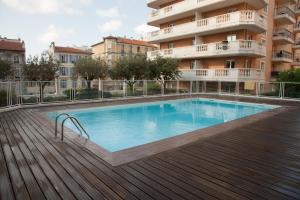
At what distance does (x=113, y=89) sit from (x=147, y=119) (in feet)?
16.7

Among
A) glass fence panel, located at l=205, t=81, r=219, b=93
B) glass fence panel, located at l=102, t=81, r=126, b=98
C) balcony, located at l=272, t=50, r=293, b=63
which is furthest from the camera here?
balcony, located at l=272, t=50, r=293, b=63

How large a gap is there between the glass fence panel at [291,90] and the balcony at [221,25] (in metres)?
5.74

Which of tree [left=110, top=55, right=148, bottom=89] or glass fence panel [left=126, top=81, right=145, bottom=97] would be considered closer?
glass fence panel [left=126, top=81, right=145, bottom=97]

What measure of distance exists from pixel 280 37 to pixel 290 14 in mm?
3385

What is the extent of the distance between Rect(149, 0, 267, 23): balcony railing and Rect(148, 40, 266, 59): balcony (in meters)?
3.74

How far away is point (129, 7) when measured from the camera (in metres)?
24.0

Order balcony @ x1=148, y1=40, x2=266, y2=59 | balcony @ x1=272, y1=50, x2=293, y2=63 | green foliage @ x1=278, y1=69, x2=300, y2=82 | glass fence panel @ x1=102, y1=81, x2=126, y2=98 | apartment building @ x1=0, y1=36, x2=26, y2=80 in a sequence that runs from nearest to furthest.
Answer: glass fence panel @ x1=102, y1=81, x2=126, y2=98
green foliage @ x1=278, y1=69, x2=300, y2=82
balcony @ x1=148, y1=40, x2=266, y2=59
balcony @ x1=272, y1=50, x2=293, y2=63
apartment building @ x1=0, y1=36, x2=26, y2=80

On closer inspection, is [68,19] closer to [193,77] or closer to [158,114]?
[193,77]

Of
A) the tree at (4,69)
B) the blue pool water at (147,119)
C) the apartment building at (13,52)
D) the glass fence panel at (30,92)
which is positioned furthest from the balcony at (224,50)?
the apartment building at (13,52)

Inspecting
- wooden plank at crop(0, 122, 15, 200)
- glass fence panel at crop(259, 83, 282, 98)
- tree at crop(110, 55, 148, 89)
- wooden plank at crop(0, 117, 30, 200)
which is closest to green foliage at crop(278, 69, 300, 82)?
glass fence panel at crop(259, 83, 282, 98)

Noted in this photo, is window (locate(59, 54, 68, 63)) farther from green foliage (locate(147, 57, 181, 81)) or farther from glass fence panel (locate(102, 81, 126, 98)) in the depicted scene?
glass fence panel (locate(102, 81, 126, 98))

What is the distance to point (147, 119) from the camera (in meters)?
11.3

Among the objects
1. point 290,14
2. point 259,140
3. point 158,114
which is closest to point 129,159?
point 259,140

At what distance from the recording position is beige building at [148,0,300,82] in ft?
59.8
